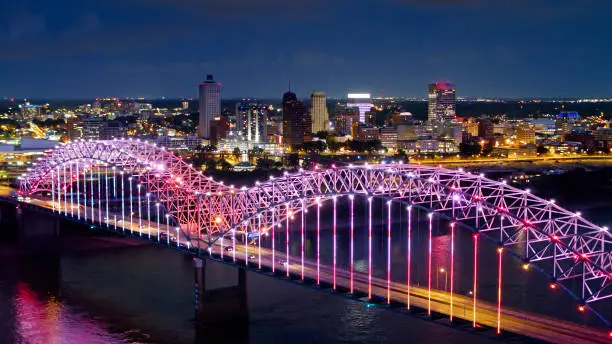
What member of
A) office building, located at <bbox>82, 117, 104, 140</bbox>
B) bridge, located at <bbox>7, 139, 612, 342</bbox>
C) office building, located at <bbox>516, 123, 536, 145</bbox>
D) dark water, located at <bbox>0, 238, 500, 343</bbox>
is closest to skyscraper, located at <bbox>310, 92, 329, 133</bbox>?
office building, located at <bbox>516, 123, 536, 145</bbox>

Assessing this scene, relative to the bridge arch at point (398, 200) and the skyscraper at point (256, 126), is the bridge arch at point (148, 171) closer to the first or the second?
the bridge arch at point (398, 200)

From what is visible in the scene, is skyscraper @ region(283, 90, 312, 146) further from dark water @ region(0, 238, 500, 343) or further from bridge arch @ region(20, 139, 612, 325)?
dark water @ region(0, 238, 500, 343)

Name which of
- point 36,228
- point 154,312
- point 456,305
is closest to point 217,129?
point 36,228

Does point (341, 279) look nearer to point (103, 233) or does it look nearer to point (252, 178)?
point (103, 233)

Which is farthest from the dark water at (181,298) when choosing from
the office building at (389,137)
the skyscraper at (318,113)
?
the skyscraper at (318,113)

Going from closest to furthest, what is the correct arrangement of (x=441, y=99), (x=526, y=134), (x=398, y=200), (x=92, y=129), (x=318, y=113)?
(x=398, y=200) < (x=92, y=129) < (x=526, y=134) < (x=318, y=113) < (x=441, y=99)

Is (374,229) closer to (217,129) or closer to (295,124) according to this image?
(295,124)

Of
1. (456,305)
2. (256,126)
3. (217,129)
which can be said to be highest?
(256,126)
